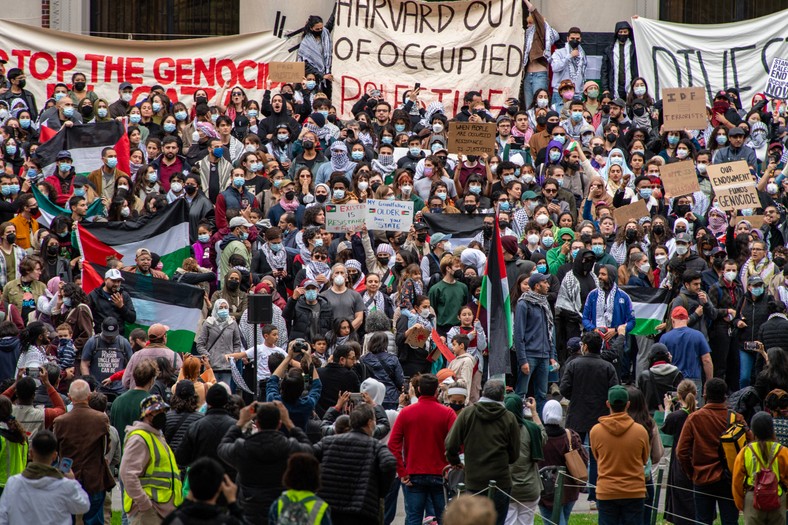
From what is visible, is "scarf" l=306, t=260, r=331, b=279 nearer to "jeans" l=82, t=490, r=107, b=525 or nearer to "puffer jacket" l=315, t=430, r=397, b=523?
"jeans" l=82, t=490, r=107, b=525

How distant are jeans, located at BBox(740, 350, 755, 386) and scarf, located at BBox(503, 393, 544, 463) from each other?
18.9ft

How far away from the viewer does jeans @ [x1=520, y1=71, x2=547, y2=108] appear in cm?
2438

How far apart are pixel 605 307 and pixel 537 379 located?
1172mm

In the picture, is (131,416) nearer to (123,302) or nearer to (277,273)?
(123,302)

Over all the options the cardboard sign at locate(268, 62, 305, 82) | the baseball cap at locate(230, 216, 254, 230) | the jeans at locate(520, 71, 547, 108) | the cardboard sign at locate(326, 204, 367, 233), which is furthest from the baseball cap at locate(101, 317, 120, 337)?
the jeans at locate(520, 71, 547, 108)

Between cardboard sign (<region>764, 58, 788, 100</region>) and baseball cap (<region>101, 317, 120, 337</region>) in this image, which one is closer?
baseball cap (<region>101, 317, 120, 337</region>)

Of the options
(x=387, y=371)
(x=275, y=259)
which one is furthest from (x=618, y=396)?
(x=275, y=259)

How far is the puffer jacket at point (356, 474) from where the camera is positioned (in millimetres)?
8977

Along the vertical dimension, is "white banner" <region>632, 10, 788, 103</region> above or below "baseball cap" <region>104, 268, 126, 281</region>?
above

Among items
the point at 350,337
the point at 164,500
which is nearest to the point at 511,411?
the point at 164,500

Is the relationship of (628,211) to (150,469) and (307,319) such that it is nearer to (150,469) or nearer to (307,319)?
(307,319)

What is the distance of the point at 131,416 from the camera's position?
10.7 meters

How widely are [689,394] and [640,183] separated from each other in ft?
25.7

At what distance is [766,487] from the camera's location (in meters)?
10.1
